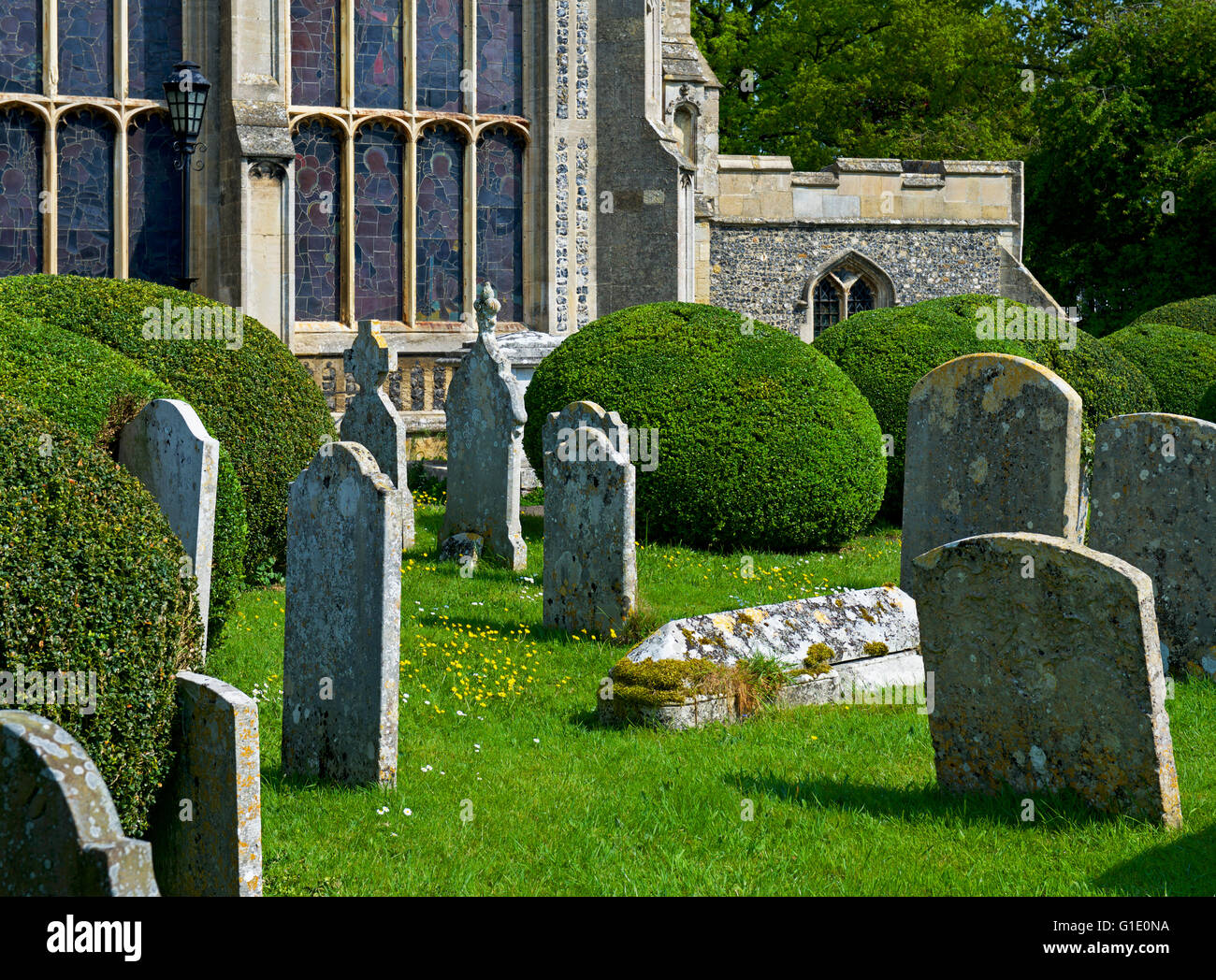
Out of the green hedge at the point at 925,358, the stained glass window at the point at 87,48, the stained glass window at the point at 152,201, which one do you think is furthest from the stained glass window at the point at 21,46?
the green hedge at the point at 925,358

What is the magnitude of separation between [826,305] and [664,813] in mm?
21514

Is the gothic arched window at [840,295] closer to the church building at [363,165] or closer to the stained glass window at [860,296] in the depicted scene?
the stained glass window at [860,296]

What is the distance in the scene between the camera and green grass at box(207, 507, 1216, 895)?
4.49m

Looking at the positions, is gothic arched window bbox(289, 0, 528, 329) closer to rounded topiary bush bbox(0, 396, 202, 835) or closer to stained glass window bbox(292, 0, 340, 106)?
stained glass window bbox(292, 0, 340, 106)

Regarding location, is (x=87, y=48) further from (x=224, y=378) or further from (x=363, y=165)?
(x=224, y=378)

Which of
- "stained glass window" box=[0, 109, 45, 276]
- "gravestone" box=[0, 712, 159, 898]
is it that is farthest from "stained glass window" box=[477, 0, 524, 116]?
"gravestone" box=[0, 712, 159, 898]

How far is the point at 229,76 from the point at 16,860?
13574 millimetres

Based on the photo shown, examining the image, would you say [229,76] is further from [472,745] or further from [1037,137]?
[1037,137]

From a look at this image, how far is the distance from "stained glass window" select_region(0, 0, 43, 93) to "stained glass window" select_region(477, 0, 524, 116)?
16.4 feet

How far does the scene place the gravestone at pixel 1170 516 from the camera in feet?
24.3

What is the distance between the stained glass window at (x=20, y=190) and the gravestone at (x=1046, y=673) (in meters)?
12.6

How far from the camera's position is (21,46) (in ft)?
48.3
